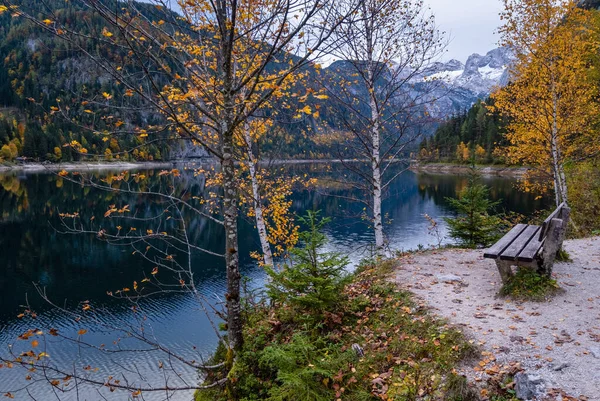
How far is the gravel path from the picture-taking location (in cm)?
453

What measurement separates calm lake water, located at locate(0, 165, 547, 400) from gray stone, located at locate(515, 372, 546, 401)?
420 centimetres

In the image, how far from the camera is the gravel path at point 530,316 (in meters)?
4.53

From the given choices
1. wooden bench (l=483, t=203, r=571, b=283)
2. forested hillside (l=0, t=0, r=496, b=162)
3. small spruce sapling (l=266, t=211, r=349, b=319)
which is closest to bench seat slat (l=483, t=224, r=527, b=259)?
wooden bench (l=483, t=203, r=571, b=283)

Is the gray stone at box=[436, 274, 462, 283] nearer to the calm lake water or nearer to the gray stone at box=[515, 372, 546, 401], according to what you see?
the calm lake water

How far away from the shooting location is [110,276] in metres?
25.1

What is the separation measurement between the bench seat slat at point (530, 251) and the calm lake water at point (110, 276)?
9.86ft

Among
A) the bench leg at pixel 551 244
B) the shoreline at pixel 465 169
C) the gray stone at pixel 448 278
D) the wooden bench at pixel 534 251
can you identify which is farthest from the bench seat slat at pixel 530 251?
the shoreline at pixel 465 169

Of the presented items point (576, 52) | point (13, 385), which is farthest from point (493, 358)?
point (13, 385)

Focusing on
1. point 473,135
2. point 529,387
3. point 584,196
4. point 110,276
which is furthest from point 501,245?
point 473,135

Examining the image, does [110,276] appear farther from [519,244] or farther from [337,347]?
[519,244]

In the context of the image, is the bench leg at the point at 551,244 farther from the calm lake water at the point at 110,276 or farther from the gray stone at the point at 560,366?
the calm lake water at the point at 110,276

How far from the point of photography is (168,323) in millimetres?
18531

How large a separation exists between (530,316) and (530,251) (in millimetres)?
1346

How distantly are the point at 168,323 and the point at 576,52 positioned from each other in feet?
68.8
